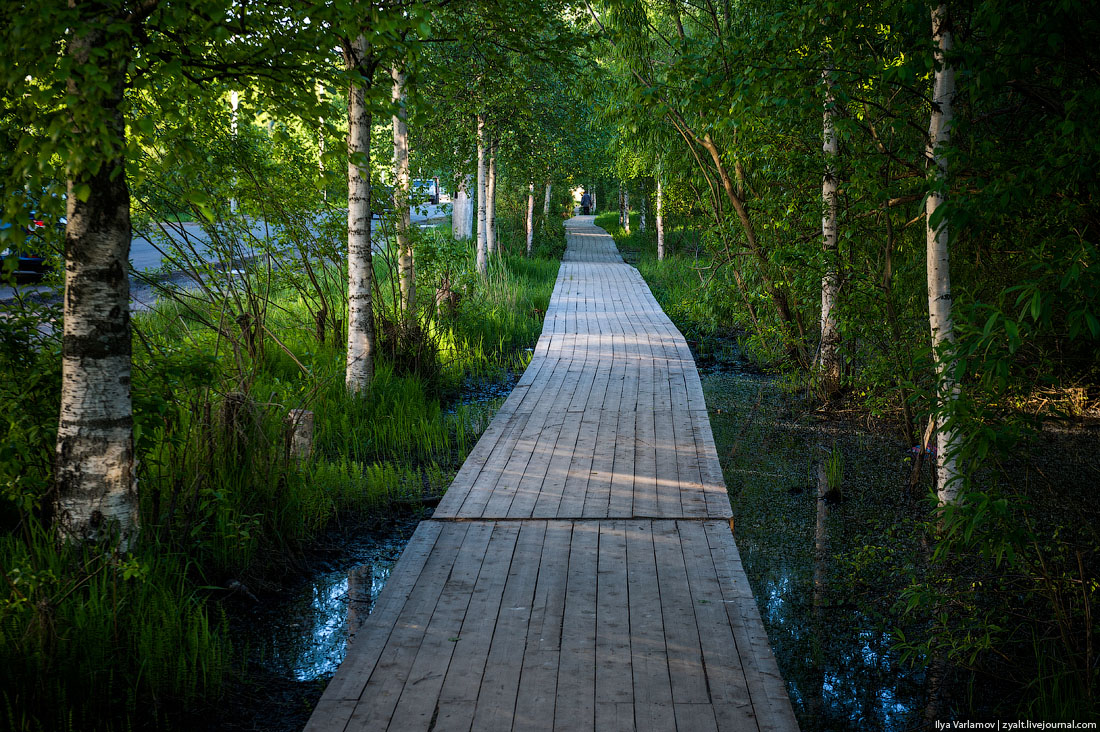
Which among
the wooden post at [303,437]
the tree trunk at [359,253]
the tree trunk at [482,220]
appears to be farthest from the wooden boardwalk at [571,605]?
the tree trunk at [482,220]

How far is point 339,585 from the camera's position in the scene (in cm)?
401

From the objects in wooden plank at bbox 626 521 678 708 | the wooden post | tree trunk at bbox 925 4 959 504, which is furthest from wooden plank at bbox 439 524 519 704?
tree trunk at bbox 925 4 959 504

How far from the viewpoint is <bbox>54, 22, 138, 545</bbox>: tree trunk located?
9.66ft

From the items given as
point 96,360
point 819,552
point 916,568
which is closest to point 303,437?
point 96,360

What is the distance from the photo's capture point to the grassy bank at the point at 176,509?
267 cm

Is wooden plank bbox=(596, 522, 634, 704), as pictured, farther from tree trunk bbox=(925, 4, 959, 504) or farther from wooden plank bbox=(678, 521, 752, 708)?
tree trunk bbox=(925, 4, 959, 504)

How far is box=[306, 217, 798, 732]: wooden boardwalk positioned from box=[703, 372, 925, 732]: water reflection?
0.32 meters

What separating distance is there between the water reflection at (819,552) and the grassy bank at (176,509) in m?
2.20

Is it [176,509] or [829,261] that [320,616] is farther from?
[829,261]

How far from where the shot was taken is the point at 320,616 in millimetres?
3680

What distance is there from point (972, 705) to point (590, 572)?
1621 mm

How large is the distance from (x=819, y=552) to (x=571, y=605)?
183 centimetres

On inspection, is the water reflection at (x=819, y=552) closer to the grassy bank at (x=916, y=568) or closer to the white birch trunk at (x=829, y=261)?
the grassy bank at (x=916, y=568)

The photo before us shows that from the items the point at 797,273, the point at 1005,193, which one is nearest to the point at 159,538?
the point at 1005,193
